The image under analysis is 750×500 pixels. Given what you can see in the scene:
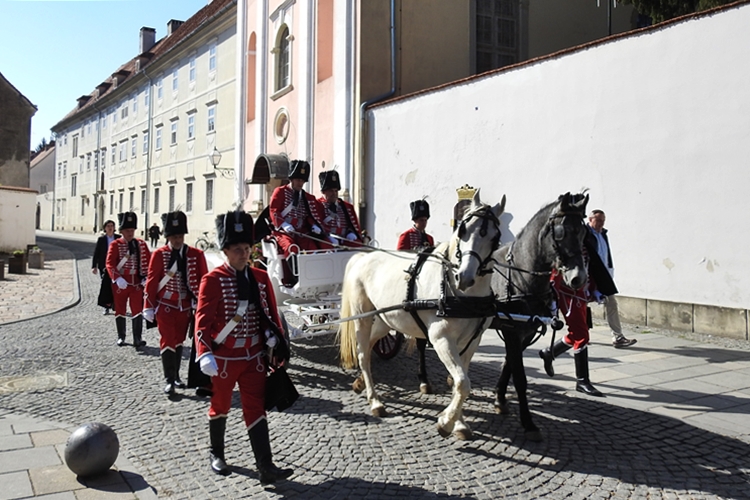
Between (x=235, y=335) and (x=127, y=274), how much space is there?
5.40 m

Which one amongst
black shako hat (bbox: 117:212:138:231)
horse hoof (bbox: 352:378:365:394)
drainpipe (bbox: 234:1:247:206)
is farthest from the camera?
drainpipe (bbox: 234:1:247:206)

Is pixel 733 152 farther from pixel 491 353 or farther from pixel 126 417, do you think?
pixel 126 417

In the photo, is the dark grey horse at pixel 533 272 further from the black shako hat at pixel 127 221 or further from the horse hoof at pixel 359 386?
the black shako hat at pixel 127 221

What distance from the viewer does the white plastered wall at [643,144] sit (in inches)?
355

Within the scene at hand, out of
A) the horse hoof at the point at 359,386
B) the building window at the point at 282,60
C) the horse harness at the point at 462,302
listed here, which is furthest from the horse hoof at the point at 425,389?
the building window at the point at 282,60

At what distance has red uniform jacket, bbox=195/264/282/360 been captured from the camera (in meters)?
4.06

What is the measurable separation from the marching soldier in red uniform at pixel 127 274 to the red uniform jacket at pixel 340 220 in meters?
2.98

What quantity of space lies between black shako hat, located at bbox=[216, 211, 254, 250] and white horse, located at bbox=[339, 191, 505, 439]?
1542 millimetres

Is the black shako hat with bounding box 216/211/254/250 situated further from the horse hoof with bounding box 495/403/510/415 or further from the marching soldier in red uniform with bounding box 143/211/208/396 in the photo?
the horse hoof with bounding box 495/403/510/415

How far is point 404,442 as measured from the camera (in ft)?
15.8

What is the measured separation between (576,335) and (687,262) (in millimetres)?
4451

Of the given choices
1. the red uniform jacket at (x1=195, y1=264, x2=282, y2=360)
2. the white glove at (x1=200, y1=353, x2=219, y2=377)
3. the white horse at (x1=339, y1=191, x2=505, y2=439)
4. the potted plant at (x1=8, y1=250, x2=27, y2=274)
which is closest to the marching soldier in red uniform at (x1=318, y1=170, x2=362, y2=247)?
the white horse at (x1=339, y1=191, x2=505, y2=439)

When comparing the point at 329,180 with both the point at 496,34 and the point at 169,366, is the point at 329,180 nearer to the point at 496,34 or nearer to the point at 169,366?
the point at 169,366

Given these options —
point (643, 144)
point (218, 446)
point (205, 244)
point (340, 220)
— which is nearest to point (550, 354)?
point (340, 220)
